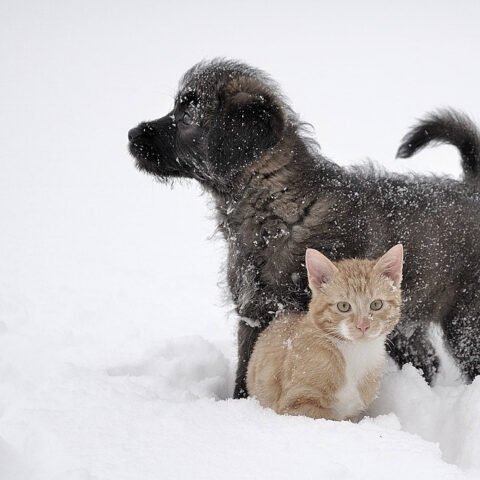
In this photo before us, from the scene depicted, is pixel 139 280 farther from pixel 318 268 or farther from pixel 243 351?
pixel 318 268

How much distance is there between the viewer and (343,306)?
13.0ft

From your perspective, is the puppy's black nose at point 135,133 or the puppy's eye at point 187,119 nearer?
the puppy's eye at point 187,119

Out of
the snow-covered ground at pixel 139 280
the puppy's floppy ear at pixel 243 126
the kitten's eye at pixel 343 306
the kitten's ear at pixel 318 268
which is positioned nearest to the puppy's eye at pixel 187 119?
the puppy's floppy ear at pixel 243 126

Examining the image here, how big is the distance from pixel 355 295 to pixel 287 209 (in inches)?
33.2

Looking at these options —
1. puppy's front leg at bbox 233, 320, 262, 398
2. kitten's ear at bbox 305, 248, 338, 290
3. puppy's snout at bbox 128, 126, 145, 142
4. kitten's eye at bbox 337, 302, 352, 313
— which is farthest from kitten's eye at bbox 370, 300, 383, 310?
puppy's snout at bbox 128, 126, 145, 142

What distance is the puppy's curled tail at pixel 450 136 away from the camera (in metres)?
5.04

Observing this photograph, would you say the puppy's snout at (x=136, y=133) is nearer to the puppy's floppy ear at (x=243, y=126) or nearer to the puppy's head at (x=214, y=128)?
the puppy's head at (x=214, y=128)

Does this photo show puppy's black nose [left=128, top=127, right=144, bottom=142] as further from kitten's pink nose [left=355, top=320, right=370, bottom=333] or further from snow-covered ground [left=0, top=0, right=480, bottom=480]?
kitten's pink nose [left=355, top=320, right=370, bottom=333]

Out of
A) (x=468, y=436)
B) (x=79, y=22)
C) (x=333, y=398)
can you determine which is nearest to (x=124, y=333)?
(x=333, y=398)

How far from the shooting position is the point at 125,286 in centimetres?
797

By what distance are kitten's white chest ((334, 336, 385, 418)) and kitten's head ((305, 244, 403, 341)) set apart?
0.10 meters

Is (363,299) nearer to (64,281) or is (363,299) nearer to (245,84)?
(245,84)

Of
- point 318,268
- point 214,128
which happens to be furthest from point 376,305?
point 214,128

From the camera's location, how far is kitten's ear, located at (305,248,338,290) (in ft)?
13.0
